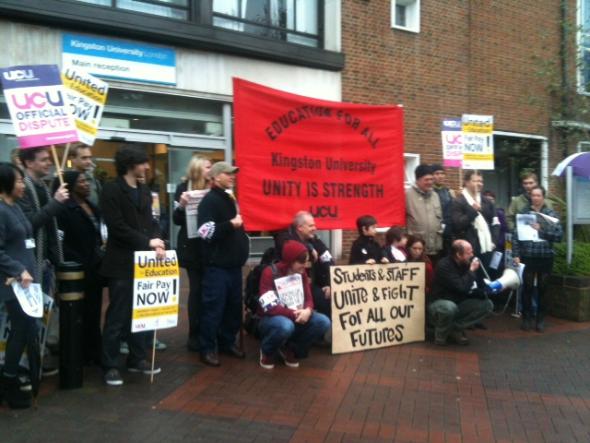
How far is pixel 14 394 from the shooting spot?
15.4ft

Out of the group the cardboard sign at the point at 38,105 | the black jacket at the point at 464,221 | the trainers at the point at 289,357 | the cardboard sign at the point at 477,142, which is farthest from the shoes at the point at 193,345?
the cardboard sign at the point at 477,142

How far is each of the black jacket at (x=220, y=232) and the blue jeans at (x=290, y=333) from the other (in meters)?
0.64

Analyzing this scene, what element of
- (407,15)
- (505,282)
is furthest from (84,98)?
(407,15)

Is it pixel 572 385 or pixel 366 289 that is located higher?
pixel 366 289

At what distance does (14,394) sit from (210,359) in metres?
1.77

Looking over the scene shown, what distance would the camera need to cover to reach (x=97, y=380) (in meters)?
5.49

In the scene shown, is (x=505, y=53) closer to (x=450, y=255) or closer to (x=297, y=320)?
(x=450, y=255)

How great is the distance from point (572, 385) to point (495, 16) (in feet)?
37.0

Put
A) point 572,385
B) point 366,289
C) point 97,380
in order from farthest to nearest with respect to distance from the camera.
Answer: point 366,289 < point 572,385 < point 97,380

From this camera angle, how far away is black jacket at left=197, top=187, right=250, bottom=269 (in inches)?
226

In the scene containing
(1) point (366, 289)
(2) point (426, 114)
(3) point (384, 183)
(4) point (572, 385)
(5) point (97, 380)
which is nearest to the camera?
(5) point (97, 380)

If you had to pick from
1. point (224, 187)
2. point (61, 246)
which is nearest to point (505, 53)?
point (224, 187)

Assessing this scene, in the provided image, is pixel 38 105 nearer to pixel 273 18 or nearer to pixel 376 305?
pixel 376 305

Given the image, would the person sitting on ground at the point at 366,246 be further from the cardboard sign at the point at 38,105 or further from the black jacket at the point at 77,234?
the cardboard sign at the point at 38,105
